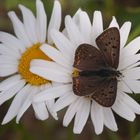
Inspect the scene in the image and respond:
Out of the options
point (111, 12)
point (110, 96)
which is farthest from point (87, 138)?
point (110, 96)

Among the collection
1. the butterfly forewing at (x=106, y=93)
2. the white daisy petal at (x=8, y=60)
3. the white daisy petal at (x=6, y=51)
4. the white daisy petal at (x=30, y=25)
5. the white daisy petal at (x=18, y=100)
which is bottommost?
the white daisy petal at (x=18, y=100)

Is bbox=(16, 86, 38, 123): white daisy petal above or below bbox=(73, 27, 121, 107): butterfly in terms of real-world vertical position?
below

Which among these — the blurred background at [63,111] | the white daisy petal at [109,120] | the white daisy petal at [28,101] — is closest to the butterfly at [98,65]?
the white daisy petal at [109,120]

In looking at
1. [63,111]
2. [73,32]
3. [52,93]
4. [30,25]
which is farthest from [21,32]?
[63,111]

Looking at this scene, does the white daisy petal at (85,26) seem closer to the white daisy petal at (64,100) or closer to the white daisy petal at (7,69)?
the white daisy petal at (64,100)

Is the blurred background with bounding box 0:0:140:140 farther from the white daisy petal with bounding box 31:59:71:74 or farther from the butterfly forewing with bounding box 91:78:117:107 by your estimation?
the butterfly forewing with bounding box 91:78:117:107

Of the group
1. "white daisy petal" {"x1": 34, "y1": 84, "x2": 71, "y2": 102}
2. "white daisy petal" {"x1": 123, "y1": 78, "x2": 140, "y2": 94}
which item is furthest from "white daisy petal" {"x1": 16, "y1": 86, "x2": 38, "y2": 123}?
"white daisy petal" {"x1": 123, "y1": 78, "x2": 140, "y2": 94}

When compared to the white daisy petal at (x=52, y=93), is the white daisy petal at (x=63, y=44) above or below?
above
